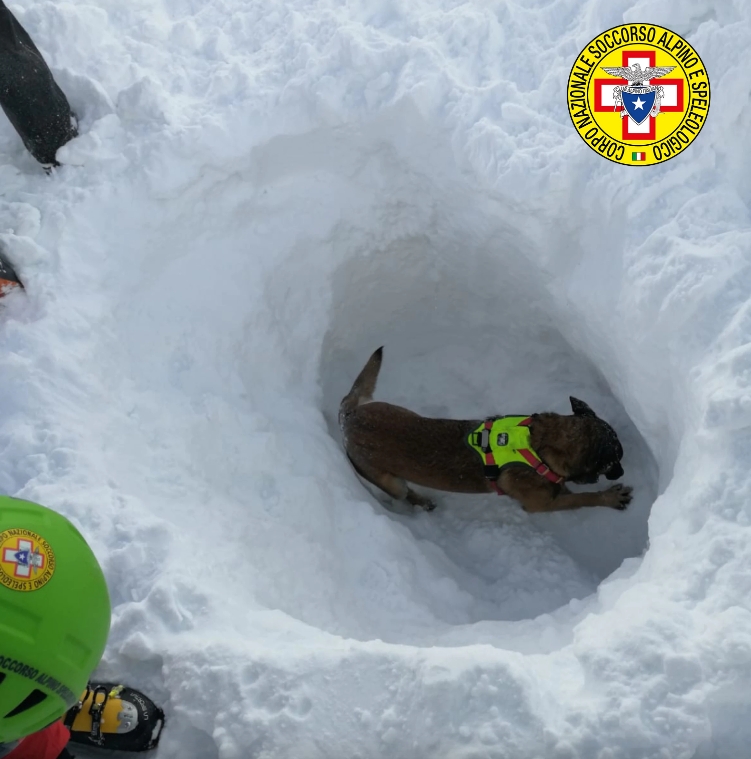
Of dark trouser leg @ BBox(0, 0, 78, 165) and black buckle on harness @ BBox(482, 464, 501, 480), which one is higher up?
dark trouser leg @ BBox(0, 0, 78, 165)

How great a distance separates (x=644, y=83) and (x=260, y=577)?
10.3 ft

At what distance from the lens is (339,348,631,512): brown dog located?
12.0 feet

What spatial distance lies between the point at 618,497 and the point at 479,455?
97 centimetres

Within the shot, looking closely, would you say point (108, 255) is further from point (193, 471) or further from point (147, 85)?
point (193, 471)

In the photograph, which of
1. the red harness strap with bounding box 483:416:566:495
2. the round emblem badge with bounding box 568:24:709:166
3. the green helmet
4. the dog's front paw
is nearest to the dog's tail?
the red harness strap with bounding box 483:416:566:495

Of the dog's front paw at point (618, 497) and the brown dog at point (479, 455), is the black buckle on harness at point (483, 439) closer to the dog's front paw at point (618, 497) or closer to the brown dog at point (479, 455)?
the brown dog at point (479, 455)

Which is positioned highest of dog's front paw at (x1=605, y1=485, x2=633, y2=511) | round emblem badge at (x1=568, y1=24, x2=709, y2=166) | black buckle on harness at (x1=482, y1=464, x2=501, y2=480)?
round emblem badge at (x1=568, y1=24, x2=709, y2=166)

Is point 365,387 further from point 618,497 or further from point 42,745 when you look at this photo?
point 42,745

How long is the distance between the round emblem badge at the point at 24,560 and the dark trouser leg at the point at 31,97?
97.0 inches

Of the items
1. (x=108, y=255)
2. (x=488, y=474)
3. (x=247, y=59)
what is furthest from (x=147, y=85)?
(x=488, y=474)

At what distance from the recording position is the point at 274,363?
4129mm

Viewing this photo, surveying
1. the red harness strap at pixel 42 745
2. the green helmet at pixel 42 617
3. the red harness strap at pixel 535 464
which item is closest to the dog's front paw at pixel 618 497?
the red harness strap at pixel 535 464

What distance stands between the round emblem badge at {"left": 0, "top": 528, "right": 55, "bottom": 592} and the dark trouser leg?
8.08 ft

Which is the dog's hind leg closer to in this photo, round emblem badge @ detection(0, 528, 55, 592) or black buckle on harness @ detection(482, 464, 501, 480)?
black buckle on harness @ detection(482, 464, 501, 480)
